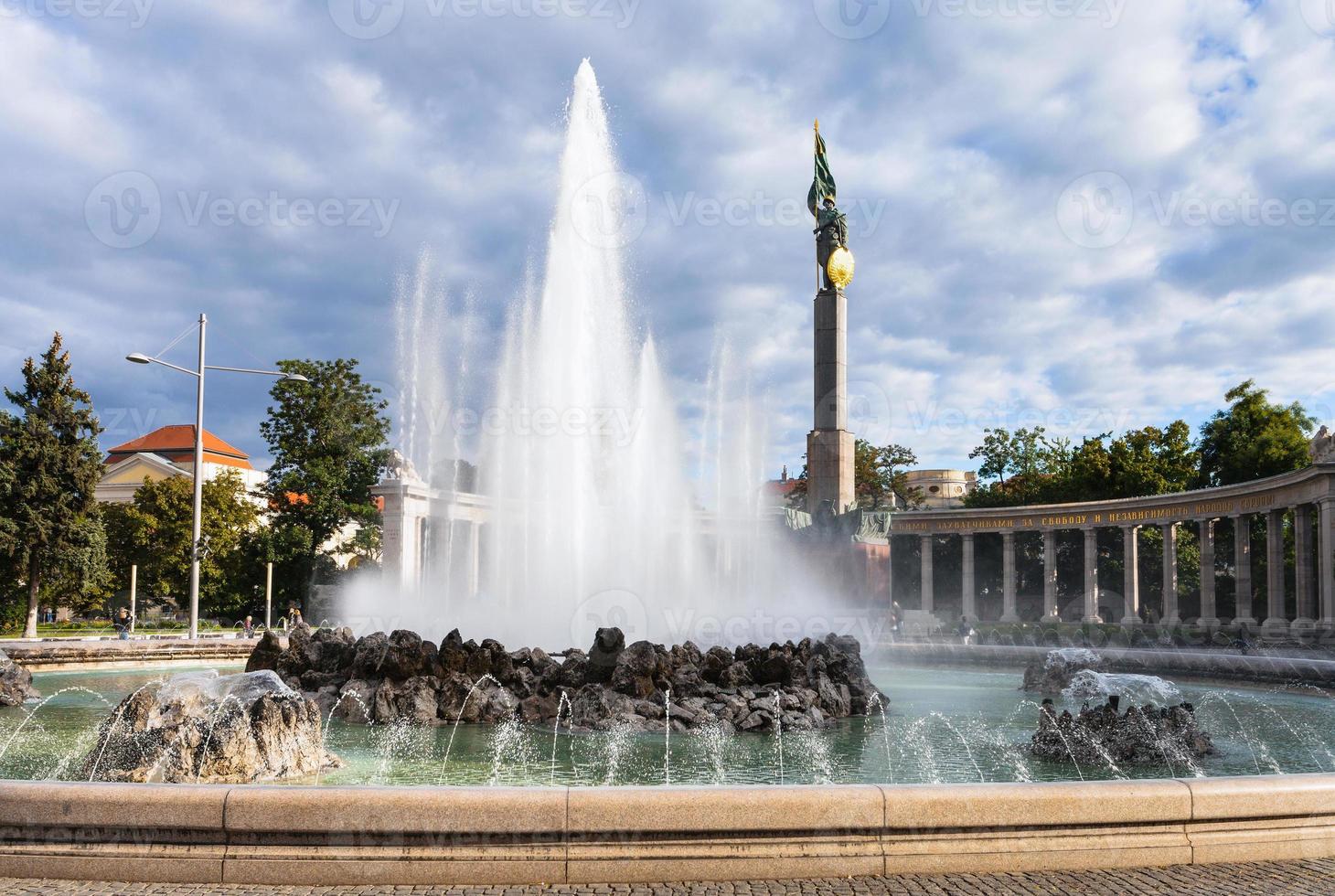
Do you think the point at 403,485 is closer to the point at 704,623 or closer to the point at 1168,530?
the point at 704,623

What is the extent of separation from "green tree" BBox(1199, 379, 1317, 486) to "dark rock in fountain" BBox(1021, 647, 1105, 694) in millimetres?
45193

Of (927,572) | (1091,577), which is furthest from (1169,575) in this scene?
(927,572)

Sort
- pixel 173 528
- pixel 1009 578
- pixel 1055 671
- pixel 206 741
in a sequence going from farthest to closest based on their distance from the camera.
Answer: pixel 1009 578
pixel 173 528
pixel 1055 671
pixel 206 741

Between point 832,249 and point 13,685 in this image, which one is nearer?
point 13,685

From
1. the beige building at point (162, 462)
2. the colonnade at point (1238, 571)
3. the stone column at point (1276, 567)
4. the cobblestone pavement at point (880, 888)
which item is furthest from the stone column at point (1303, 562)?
the beige building at point (162, 462)

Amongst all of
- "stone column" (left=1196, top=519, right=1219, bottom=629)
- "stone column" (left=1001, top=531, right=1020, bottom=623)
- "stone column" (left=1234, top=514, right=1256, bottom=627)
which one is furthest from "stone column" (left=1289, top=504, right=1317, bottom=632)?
Answer: "stone column" (left=1001, top=531, right=1020, bottom=623)

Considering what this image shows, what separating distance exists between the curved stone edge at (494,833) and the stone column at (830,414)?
33.3m

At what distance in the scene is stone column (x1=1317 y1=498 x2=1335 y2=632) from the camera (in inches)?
1722

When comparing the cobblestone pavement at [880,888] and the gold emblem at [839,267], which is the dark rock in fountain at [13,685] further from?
the gold emblem at [839,267]

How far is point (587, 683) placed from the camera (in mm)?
19859

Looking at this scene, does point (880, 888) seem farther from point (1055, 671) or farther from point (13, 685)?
point (13, 685)

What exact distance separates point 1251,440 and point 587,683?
209 feet

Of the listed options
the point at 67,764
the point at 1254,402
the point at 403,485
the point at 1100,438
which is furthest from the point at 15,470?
the point at 1254,402

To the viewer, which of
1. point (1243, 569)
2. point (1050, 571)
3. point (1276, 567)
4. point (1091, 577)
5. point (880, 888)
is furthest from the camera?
point (1050, 571)
